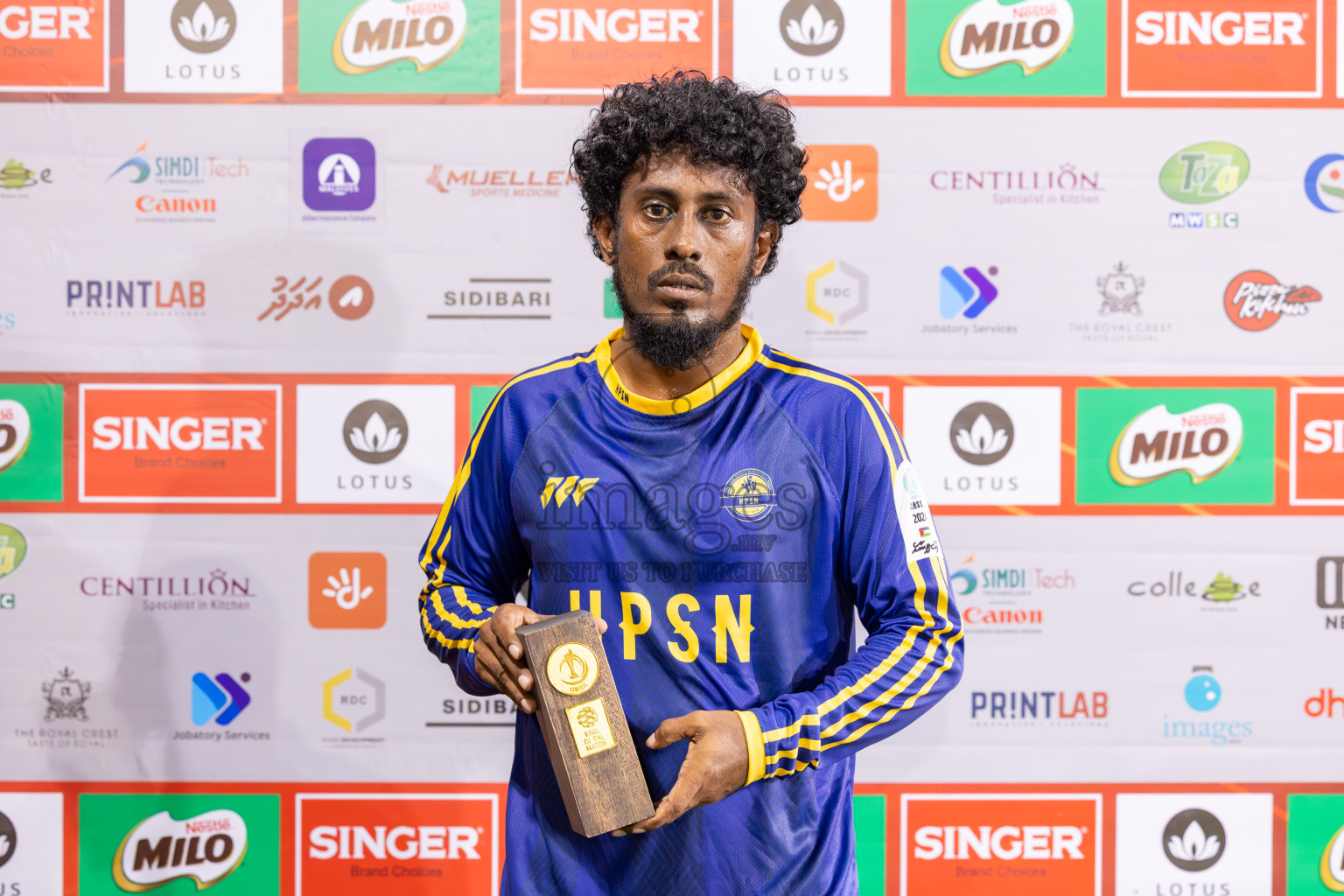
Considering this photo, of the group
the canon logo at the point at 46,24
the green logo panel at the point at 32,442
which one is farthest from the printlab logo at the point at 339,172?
the green logo panel at the point at 32,442

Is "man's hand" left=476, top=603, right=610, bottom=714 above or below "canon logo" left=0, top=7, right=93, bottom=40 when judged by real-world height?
below

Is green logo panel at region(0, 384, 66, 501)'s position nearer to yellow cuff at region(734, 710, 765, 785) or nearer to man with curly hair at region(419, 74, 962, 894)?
man with curly hair at region(419, 74, 962, 894)

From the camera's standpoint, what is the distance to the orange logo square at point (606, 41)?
1895 millimetres

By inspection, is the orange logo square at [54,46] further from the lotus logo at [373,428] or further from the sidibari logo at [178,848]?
the sidibari logo at [178,848]

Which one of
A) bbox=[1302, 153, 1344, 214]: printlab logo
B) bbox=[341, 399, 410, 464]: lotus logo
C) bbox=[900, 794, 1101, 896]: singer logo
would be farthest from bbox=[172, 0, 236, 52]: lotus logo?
bbox=[1302, 153, 1344, 214]: printlab logo

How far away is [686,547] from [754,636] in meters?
0.13

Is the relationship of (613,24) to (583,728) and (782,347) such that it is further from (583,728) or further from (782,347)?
(583,728)

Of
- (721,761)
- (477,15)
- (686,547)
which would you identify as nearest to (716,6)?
(477,15)

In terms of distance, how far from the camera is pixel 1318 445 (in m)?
1.93

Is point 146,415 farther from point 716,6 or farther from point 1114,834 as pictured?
point 1114,834

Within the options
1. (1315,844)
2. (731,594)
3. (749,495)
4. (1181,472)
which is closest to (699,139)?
(749,495)

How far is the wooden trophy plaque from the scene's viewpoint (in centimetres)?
90

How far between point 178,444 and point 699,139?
1.48 m

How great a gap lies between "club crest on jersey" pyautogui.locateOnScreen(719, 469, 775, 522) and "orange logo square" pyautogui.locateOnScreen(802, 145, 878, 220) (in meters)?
1.05
